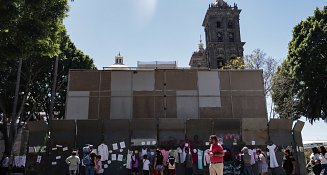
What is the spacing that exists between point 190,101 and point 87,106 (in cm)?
649

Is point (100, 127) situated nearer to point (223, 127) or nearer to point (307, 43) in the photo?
point (223, 127)

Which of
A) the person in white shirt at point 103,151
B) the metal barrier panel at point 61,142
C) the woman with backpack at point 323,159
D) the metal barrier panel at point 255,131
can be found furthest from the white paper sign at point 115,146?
the woman with backpack at point 323,159

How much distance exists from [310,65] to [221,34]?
3295 cm

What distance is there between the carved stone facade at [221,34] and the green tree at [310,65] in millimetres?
26253

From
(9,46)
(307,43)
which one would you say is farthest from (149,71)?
(307,43)

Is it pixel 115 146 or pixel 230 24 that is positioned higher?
pixel 230 24

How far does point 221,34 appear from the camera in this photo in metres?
62.0

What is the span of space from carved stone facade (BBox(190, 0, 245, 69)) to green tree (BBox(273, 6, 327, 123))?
2625cm

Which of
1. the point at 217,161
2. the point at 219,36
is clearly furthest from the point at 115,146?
the point at 219,36

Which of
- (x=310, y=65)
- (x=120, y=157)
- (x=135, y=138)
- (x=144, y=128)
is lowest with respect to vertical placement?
(x=120, y=157)

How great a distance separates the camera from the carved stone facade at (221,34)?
59.9 metres

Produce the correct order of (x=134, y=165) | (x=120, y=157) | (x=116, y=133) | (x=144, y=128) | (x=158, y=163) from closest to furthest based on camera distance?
1. (x=158, y=163)
2. (x=134, y=165)
3. (x=120, y=157)
4. (x=116, y=133)
5. (x=144, y=128)

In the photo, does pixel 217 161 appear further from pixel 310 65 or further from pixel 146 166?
pixel 310 65

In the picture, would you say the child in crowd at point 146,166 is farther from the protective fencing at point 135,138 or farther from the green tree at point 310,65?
the green tree at point 310,65
